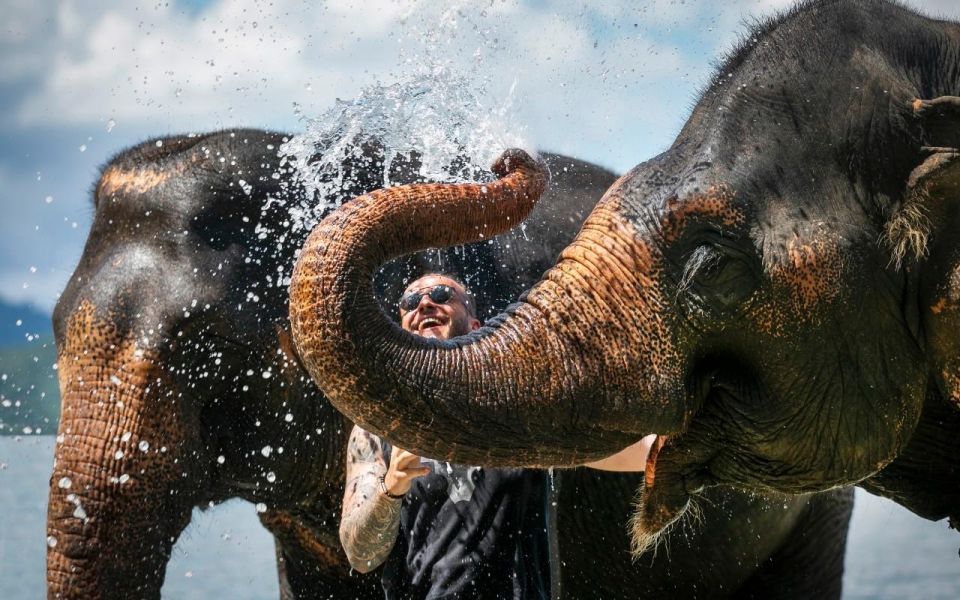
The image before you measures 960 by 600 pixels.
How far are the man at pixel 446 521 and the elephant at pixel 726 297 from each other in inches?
35.4

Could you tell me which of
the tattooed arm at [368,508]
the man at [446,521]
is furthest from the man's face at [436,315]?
the tattooed arm at [368,508]

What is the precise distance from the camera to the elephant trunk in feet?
12.6

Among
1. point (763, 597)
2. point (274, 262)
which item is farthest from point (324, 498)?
point (763, 597)

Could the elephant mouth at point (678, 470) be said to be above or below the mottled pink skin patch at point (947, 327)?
below

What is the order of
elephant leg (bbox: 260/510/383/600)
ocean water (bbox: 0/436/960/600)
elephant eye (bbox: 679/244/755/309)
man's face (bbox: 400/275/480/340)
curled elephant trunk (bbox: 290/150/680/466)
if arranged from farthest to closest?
1. ocean water (bbox: 0/436/960/600)
2. elephant leg (bbox: 260/510/383/600)
3. man's face (bbox: 400/275/480/340)
4. elephant eye (bbox: 679/244/755/309)
5. curled elephant trunk (bbox: 290/150/680/466)

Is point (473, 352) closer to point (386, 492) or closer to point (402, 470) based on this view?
point (402, 470)

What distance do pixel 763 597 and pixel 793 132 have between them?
229cm

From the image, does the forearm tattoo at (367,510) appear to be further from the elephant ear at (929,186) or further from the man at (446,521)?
the elephant ear at (929,186)

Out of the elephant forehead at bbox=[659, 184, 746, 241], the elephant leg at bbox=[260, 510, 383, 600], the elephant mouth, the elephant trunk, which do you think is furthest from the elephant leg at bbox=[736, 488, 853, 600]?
the elephant forehead at bbox=[659, 184, 746, 241]

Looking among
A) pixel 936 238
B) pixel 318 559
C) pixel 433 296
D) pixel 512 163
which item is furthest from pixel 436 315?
pixel 318 559

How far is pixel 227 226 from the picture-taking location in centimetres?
436

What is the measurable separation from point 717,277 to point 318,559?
2.98 metres

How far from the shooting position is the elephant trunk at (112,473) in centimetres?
385

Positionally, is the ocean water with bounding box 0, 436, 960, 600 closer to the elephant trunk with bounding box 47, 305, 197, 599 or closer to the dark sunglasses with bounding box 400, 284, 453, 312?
the elephant trunk with bounding box 47, 305, 197, 599
